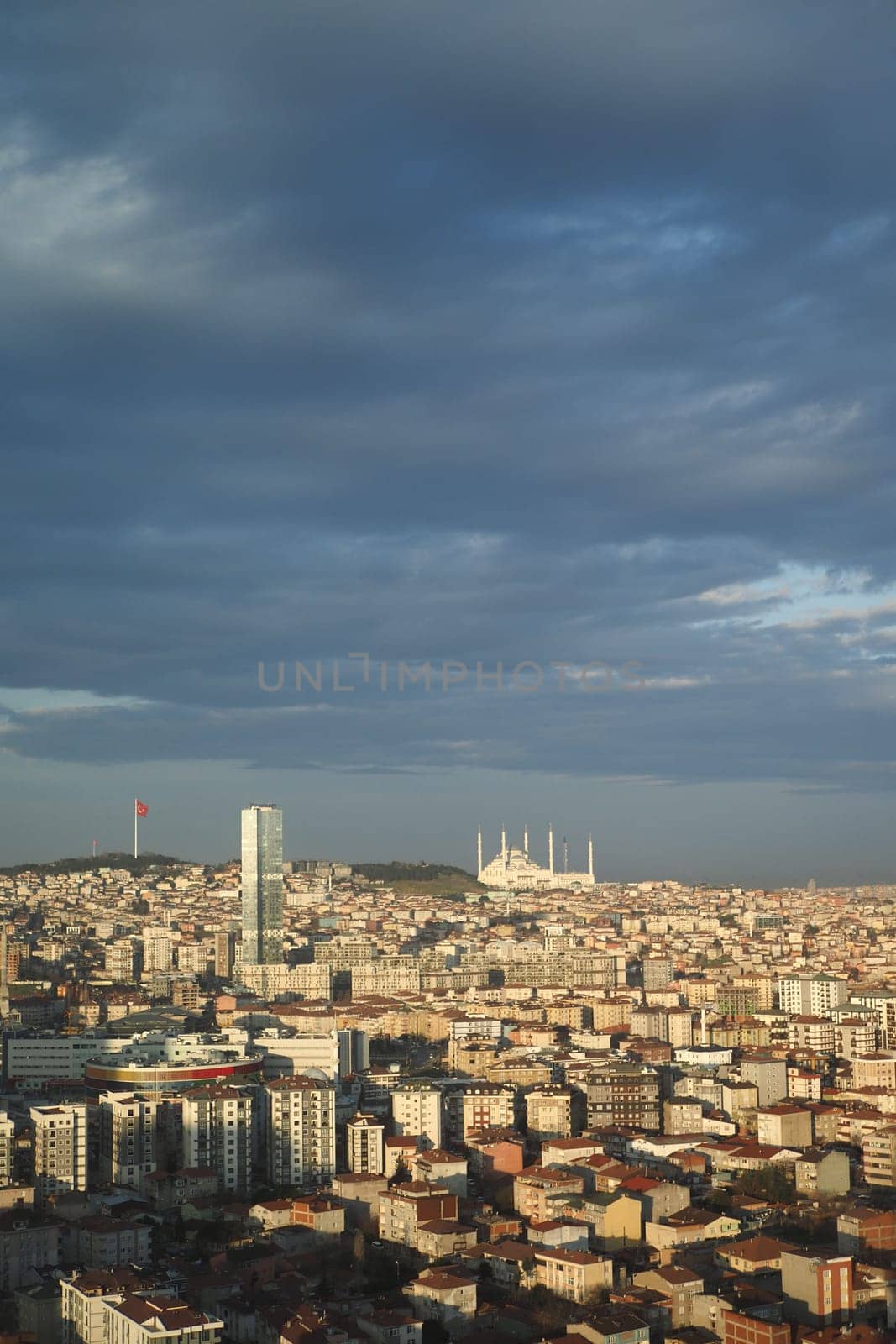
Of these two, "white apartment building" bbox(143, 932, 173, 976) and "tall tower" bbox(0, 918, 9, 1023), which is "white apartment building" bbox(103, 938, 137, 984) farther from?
"tall tower" bbox(0, 918, 9, 1023)

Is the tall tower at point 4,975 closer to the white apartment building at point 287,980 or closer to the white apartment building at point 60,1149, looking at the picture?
the white apartment building at point 287,980

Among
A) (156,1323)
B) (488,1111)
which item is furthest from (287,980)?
(156,1323)

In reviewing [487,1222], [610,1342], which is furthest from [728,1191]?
[610,1342]

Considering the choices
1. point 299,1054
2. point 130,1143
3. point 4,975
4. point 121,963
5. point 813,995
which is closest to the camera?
point 130,1143

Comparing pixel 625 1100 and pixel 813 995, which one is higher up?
pixel 813 995

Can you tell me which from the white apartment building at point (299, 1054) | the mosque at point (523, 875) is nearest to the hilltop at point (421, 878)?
the mosque at point (523, 875)

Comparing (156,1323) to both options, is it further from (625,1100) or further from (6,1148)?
(625,1100)
